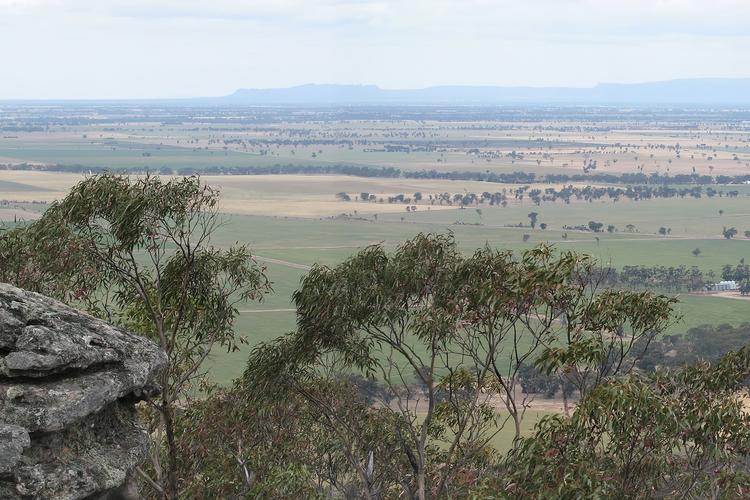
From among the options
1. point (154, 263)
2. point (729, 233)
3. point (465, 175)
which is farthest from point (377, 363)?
point (465, 175)

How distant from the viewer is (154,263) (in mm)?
17609

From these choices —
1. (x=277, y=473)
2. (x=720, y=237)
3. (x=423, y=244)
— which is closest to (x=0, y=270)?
(x=277, y=473)

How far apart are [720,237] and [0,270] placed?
4583 inches

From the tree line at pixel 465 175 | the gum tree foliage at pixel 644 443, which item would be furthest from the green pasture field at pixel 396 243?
the tree line at pixel 465 175

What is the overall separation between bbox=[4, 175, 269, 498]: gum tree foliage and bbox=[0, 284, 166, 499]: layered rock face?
12.6 ft

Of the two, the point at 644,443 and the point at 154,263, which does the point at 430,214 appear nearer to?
the point at 154,263

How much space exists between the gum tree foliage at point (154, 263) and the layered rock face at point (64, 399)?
12.6 ft

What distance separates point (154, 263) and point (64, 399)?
6.96 meters

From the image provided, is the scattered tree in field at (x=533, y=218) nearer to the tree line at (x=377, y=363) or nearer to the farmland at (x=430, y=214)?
the farmland at (x=430, y=214)

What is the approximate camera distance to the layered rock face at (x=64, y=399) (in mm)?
10438

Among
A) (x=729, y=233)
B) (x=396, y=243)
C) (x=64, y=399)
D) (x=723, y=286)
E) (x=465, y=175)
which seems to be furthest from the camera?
(x=465, y=175)

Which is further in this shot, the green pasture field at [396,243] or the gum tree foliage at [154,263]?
the green pasture field at [396,243]

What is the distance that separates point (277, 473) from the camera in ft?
57.9

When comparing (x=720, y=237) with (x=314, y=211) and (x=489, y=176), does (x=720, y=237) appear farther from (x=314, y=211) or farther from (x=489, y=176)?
(x=489, y=176)
